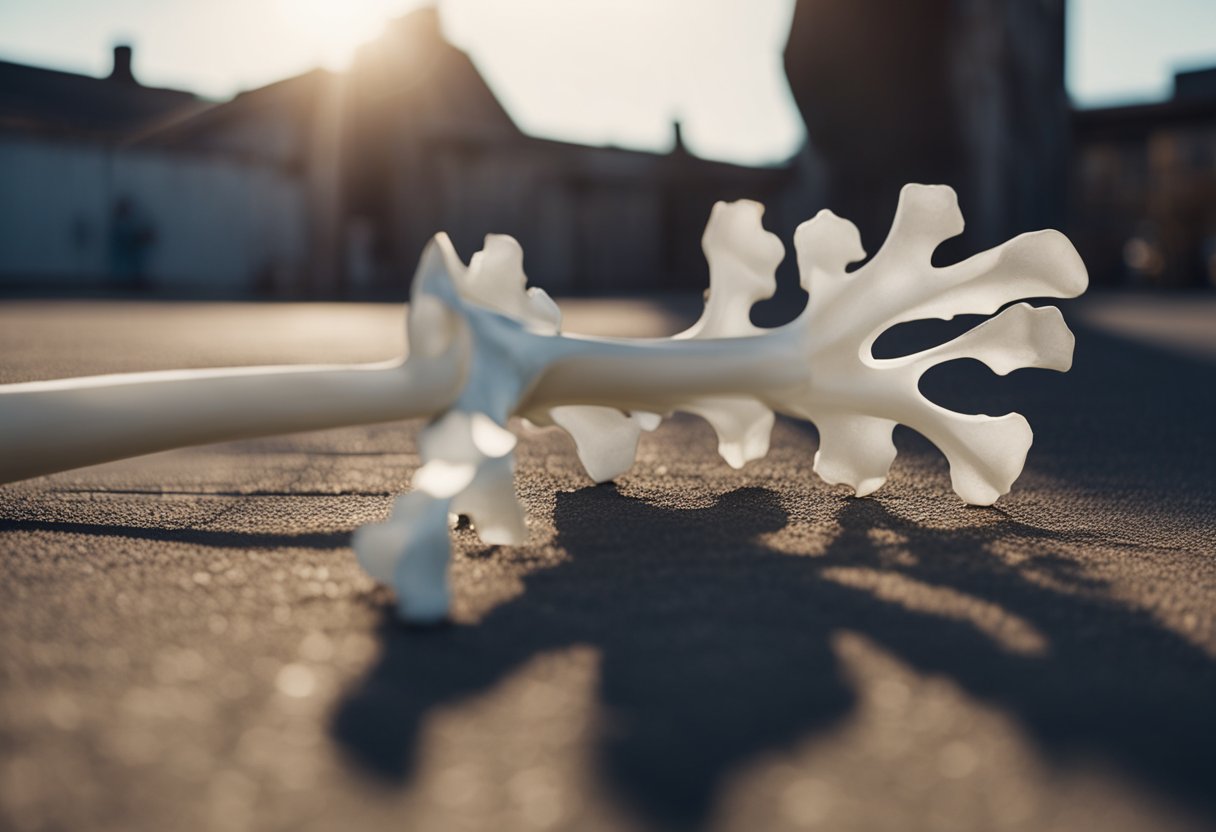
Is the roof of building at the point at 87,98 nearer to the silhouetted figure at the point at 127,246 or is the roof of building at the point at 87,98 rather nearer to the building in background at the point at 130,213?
the building in background at the point at 130,213

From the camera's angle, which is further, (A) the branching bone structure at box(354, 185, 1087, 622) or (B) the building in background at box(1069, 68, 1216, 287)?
(B) the building in background at box(1069, 68, 1216, 287)

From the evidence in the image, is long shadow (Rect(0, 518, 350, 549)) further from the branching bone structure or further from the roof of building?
the roof of building

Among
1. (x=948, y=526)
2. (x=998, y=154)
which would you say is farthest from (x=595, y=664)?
(x=998, y=154)

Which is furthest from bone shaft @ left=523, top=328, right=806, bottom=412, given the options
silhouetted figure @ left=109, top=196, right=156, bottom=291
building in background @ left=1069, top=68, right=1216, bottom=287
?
silhouetted figure @ left=109, top=196, right=156, bottom=291

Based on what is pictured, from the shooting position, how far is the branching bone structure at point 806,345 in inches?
38.5

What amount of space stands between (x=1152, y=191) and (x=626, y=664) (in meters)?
26.7

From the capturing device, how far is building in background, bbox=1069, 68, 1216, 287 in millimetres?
A: 13776

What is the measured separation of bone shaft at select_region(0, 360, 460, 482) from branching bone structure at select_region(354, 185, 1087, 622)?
5cm

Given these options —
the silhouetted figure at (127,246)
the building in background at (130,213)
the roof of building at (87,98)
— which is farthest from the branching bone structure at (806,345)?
the roof of building at (87,98)

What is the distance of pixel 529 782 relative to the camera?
500 mm

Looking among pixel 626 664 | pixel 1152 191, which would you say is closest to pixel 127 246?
pixel 626 664

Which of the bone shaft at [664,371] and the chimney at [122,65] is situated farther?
the chimney at [122,65]

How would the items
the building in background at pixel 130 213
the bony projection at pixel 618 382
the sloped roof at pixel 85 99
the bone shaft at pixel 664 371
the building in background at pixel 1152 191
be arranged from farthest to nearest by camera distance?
the sloped roof at pixel 85 99, the building in background at pixel 1152 191, the building in background at pixel 130 213, the bone shaft at pixel 664 371, the bony projection at pixel 618 382

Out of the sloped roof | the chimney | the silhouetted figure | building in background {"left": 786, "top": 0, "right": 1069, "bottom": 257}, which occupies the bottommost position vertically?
the silhouetted figure
